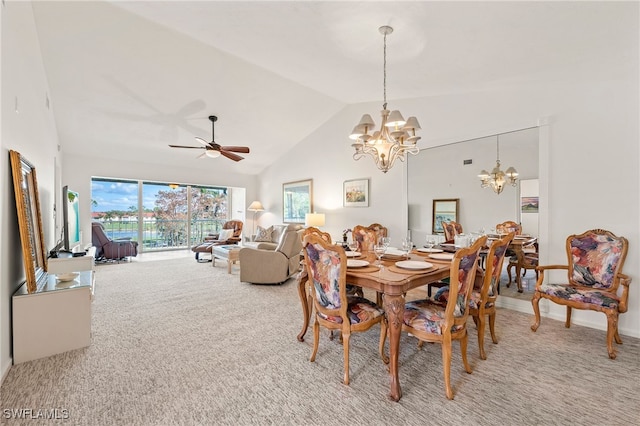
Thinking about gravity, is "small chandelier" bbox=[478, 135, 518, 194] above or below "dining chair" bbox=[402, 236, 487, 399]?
above

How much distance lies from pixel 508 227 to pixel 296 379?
3212 mm

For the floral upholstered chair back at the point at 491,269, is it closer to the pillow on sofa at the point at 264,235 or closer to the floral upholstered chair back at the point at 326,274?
the floral upholstered chair back at the point at 326,274

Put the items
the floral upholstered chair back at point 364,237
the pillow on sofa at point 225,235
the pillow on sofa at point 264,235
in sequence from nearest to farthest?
1. the floral upholstered chair back at point 364,237
2. the pillow on sofa at point 264,235
3. the pillow on sofa at point 225,235

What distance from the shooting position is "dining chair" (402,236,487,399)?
181 centimetres

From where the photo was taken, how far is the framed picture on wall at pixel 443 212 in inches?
164

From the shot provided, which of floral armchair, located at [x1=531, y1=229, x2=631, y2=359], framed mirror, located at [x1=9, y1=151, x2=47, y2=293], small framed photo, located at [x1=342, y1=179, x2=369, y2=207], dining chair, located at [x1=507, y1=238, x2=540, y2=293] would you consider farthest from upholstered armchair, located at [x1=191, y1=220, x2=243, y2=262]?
floral armchair, located at [x1=531, y1=229, x2=631, y2=359]

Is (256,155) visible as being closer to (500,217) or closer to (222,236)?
(222,236)

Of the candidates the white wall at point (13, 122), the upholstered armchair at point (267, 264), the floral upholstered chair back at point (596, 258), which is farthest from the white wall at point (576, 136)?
the white wall at point (13, 122)

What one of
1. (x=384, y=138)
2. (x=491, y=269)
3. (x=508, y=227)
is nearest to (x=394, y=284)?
(x=491, y=269)

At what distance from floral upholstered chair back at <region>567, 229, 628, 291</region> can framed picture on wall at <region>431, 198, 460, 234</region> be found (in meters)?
1.39

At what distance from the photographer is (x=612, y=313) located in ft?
7.89

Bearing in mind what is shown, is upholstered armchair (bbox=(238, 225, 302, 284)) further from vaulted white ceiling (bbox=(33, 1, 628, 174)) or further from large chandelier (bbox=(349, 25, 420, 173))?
vaulted white ceiling (bbox=(33, 1, 628, 174))

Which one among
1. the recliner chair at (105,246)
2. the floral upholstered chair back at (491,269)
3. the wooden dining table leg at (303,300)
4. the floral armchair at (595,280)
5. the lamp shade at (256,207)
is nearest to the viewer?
the floral upholstered chair back at (491,269)

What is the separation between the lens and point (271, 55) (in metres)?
3.60
